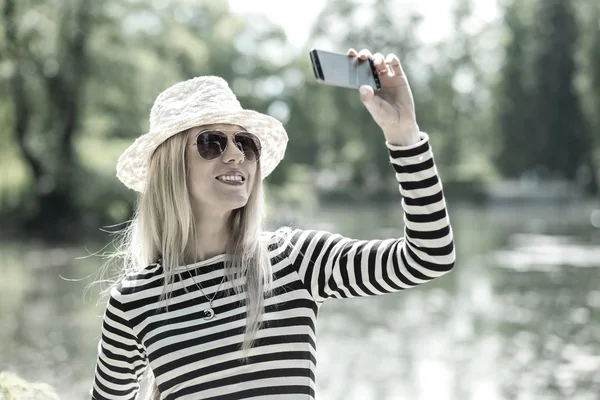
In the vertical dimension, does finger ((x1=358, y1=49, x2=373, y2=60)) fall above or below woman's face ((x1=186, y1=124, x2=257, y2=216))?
above

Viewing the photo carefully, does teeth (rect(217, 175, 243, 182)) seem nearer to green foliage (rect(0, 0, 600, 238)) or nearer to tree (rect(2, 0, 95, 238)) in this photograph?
green foliage (rect(0, 0, 600, 238))

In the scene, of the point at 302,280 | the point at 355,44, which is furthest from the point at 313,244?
the point at 355,44

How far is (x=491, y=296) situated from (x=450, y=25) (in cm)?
3946

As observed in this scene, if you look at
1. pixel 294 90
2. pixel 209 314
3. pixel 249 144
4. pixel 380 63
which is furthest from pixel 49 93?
pixel 380 63

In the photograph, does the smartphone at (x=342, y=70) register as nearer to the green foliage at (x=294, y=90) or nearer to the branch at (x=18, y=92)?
the green foliage at (x=294, y=90)

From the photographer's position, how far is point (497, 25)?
5434 cm

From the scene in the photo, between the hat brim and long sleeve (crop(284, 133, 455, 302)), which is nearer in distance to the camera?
long sleeve (crop(284, 133, 455, 302))

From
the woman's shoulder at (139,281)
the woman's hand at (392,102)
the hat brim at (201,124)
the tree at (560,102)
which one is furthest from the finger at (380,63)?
the tree at (560,102)

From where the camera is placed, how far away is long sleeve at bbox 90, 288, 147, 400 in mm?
1872

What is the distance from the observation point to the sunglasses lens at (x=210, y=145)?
Result: 1.99m

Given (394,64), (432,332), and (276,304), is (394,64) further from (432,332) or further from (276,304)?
(432,332)

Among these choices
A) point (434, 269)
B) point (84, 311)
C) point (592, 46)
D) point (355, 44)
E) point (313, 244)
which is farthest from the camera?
point (355, 44)

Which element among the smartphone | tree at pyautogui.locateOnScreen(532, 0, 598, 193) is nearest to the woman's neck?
the smartphone

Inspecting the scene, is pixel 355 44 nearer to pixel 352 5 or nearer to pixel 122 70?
pixel 352 5
